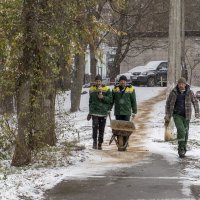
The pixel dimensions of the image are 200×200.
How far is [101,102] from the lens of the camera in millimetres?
12516

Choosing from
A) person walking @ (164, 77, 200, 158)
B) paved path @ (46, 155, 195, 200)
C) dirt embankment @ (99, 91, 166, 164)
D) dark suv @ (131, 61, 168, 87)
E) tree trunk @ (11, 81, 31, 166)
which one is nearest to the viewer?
paved path @ (46, 155, 195, 200)

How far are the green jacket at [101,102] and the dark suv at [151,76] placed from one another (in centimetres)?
2395

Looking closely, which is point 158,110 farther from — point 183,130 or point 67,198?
point 67,198

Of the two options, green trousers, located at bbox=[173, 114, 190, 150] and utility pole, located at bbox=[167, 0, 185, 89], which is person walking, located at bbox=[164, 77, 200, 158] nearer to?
green trousers, located at bbox=[173, 114, 190, 150]

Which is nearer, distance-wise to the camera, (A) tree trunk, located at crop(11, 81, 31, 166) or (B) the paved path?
(B) the paved path

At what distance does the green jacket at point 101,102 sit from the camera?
491 inches

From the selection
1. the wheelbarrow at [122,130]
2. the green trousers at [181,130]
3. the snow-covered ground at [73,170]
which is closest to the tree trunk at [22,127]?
the snow-covered ground at [73,170]

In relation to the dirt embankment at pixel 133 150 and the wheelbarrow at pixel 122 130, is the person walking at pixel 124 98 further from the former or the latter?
the dirt embankment at pixel 133 150

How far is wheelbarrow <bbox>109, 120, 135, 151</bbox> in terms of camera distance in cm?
1216

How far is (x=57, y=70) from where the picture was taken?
33.2 feet

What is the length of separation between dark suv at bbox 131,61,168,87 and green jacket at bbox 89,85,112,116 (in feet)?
78.6

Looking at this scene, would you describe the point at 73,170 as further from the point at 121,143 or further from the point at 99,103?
the point at 99,103

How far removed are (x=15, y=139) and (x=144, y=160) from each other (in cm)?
285

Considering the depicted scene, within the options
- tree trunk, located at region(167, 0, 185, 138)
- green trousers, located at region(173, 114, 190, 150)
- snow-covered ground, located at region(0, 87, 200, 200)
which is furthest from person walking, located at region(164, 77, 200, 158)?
tree trunk, located at region(167, 0, 185, 138)
